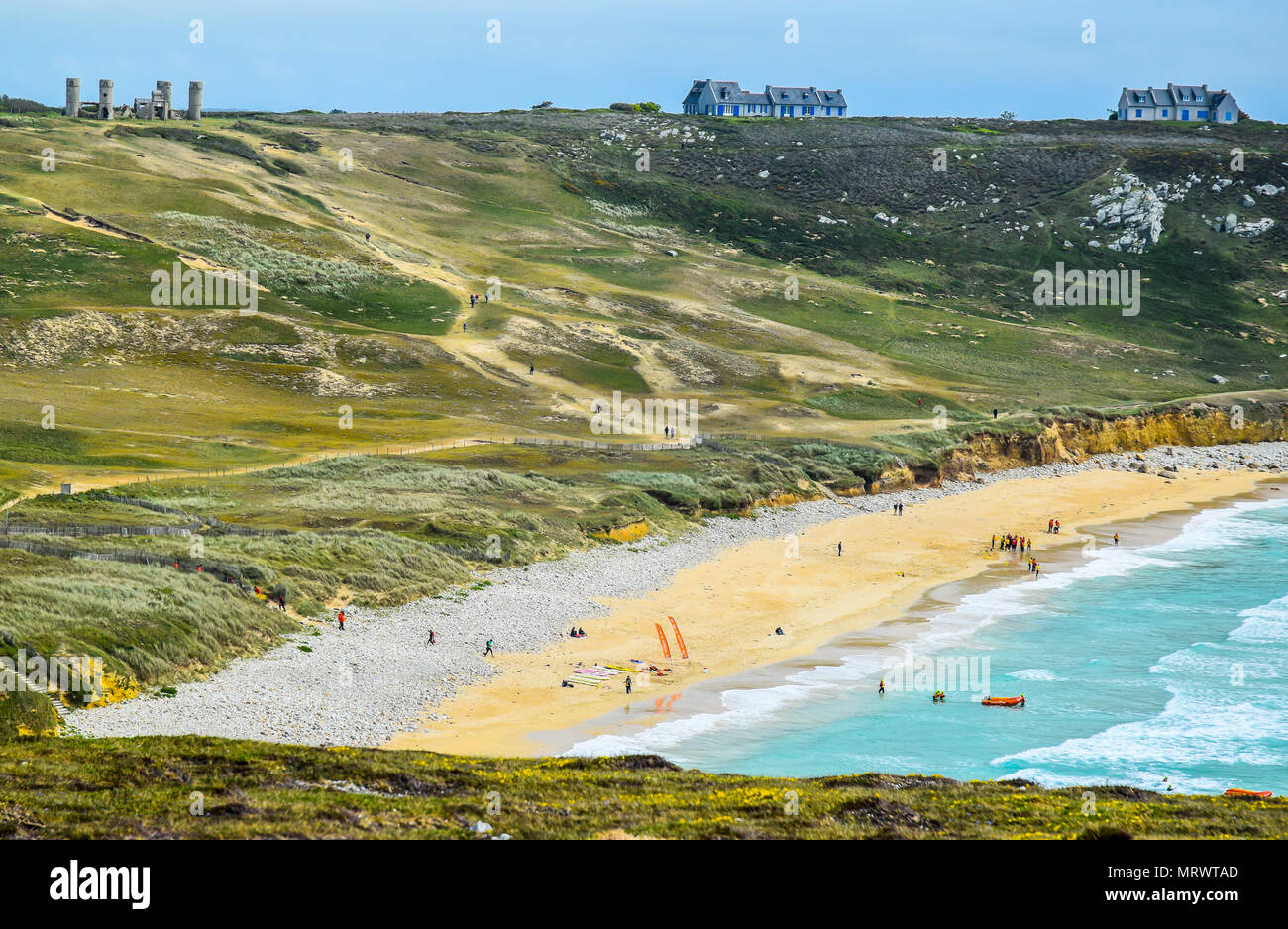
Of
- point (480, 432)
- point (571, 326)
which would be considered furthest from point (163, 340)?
point (571, 326)

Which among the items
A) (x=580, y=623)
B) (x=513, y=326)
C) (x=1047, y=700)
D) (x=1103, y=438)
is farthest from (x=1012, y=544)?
(x=513, y=326)

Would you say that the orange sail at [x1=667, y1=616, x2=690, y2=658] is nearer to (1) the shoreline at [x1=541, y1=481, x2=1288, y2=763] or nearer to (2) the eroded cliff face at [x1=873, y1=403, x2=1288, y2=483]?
(1) the shoreline at [x1=541, y1=481, x2=1288, y2=763]

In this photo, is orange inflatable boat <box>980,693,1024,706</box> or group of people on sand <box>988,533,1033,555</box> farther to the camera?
group of people on sand <box>988,533,1033,555</box>

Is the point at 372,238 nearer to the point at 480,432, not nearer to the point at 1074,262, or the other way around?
the point at 480,432

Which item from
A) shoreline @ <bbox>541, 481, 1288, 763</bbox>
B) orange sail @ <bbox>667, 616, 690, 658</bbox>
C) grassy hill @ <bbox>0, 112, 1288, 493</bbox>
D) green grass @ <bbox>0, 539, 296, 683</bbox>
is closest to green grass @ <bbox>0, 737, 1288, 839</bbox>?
green grass @ <bbox>0, 539, 296, 683</bbox>

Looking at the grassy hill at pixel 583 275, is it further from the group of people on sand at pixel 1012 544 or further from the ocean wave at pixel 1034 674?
the ocean wave at pixel 1034 674
